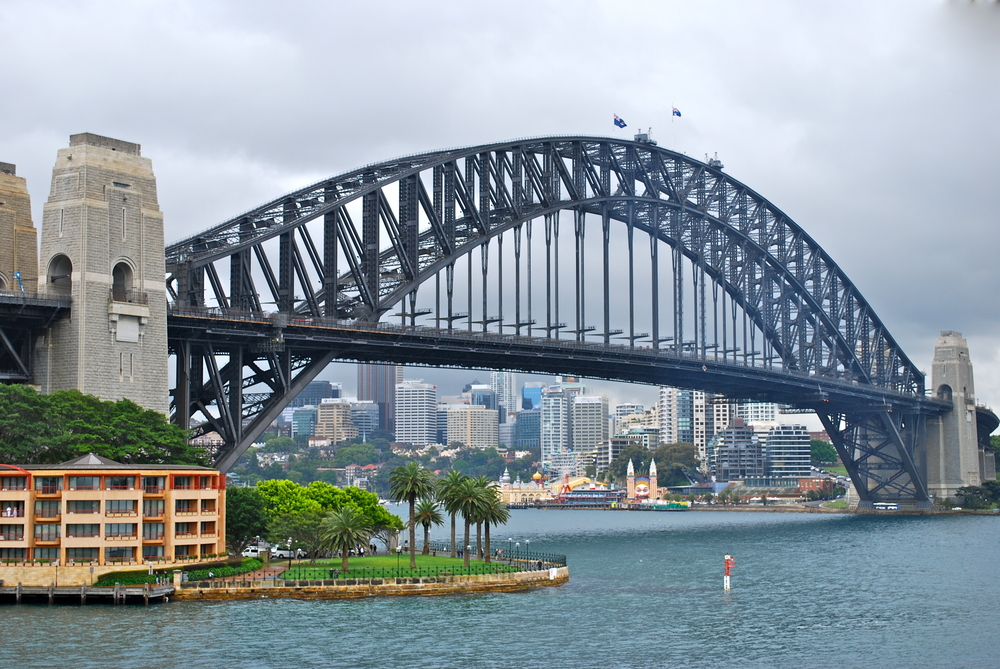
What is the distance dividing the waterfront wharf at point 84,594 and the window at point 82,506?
14.2ft

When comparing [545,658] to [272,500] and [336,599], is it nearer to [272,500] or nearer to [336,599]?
[336,599]

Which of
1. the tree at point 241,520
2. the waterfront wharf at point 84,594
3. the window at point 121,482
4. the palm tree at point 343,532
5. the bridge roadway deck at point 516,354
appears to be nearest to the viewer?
the waterfront wharf at point 84,594

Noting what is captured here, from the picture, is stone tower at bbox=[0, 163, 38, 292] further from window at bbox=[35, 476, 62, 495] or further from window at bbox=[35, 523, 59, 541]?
window at bbox=[35, 523, 59, 541]

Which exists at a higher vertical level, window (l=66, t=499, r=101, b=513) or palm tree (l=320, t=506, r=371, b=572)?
window (l=66, t=499, r=101, b=513)

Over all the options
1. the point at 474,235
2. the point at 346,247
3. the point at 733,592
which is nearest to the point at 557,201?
the point at 474,235

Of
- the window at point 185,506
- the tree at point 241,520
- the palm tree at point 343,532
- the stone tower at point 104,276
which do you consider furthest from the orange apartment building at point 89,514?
the stone tower at point 104,276

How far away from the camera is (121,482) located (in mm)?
77312

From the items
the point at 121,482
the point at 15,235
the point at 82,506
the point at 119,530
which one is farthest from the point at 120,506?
the point at 15,235

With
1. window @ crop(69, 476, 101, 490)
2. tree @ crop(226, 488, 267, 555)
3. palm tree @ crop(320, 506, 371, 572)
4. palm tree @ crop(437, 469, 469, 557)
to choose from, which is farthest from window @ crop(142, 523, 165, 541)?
palm tree @ crop(437, 469, 469, 557)

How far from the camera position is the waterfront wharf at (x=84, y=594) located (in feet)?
238

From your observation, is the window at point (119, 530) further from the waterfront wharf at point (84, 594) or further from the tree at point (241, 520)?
the tree at point (241, 520)

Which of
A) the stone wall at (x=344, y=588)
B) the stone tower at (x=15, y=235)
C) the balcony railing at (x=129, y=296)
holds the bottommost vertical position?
the stone wall at (x=344, y=588)

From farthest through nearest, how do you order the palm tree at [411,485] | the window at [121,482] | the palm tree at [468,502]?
the palm tree at [468,502], the palm tree at [411,485], the window at [121,482]

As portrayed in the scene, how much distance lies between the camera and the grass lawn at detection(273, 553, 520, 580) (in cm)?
7944
